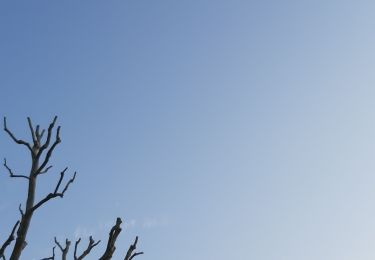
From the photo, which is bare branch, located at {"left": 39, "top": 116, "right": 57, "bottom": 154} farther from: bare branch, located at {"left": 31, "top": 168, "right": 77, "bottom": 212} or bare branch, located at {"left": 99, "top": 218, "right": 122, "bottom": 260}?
bare branch, located at {"left": 99, "top": 218, "right": 122, "bottom": 260}

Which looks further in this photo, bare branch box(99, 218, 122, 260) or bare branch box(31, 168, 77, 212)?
bare branch box(31, 168, 77, 212)

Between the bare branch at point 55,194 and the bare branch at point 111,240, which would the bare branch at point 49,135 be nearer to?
the bare branch at point 55,194

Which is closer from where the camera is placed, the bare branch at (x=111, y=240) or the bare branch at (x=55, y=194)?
the bare branch at (x=111, y=240)

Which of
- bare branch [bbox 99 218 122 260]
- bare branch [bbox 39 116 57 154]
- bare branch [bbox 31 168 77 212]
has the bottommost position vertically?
bare branch [bbox 99 218 122 260]

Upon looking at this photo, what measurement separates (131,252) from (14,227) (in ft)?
4.05

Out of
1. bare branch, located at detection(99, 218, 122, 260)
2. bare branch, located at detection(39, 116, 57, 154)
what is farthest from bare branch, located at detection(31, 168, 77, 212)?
bare branch, located at detection(99, 218, 122, 260)

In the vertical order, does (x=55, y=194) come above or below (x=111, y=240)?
above

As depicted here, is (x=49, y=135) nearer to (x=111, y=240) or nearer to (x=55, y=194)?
(x=55, y=194)

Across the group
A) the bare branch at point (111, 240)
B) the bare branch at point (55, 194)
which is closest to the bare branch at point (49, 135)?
the bare branch at point (55, 194)

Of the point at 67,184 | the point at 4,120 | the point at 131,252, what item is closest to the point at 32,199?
the point at 67,184

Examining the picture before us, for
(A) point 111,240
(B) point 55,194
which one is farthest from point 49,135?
(A) point 111,240

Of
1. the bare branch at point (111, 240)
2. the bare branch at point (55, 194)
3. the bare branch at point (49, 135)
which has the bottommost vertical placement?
the bare branch at point (111, 240)

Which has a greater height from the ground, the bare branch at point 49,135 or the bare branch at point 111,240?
the bare branch at point 49,135

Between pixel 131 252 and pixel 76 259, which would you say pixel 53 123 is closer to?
pixel 131 252
